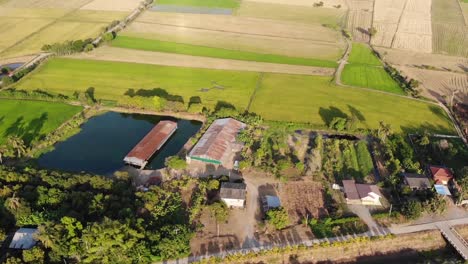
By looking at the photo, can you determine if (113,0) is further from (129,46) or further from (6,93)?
(6,93)


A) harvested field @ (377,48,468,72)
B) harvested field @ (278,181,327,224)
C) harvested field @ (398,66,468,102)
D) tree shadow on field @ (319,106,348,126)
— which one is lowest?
harvested field @ (278,181,327,224)

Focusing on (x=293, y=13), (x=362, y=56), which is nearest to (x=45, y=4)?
(x=293, y=13)

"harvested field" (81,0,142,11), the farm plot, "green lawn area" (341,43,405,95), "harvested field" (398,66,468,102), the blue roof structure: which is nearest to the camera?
the blue roof structure

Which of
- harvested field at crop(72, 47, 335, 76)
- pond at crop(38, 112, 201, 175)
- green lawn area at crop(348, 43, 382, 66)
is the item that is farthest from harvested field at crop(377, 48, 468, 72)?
pond at crop(38, 112, 201, 175)

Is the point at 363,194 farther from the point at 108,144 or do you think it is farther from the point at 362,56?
the point at 362,56

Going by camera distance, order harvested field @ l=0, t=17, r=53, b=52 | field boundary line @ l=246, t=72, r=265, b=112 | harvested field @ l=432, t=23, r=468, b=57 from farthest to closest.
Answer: harvested field @ l=432, t=23, r=468, b=57 → harvested field @ l=0, t=17, r=53, b=52 → field boundary line @ l=246, t=72, r=265, b=112

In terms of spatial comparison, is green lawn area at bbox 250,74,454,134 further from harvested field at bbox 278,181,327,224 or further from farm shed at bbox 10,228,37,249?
farm shed at bbox 10,228,37,249

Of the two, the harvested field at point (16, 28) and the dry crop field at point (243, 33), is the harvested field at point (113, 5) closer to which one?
the dry crop field at point (243, 33)
